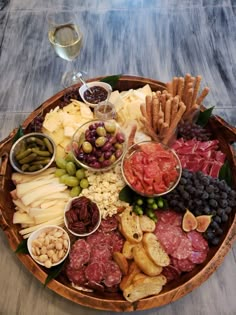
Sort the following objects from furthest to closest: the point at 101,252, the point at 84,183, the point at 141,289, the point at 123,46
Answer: the point at 123,46 → the point at 84,183 → the point at 101,252 → the point at 141,289

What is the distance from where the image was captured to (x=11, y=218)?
1.26 metres

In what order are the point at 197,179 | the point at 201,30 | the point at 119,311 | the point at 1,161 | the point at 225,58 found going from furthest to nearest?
1. the point at 201,30
2. the point at 225,58
3. the point at 1,161
4. the point at 197,179
5. the point at 119,311

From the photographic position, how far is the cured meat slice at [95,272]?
1109mm

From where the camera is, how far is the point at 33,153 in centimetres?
130

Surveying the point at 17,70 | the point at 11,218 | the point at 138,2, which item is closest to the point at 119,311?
the point at 11,218

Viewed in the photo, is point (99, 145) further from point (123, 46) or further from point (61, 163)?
point (123, 46)

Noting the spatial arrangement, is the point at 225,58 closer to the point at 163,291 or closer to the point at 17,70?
the point at 17,70

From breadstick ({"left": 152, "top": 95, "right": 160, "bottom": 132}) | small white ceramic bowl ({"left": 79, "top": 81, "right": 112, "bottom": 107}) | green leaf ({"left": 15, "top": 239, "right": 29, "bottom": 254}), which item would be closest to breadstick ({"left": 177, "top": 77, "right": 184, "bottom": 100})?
breadstick ({"left": 152, "top": 95, "right": 160, "bottom": 132})

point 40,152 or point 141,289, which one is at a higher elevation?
point 40,152

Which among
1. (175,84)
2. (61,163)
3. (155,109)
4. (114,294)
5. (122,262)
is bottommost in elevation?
(114,294)

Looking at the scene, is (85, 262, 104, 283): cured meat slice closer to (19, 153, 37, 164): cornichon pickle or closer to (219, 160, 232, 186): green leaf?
(19, 153, 37, 164): cornichon pickle

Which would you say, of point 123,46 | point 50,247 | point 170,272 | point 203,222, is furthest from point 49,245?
point 123,46

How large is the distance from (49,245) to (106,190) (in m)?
0.29

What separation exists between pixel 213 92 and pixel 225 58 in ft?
0.86
